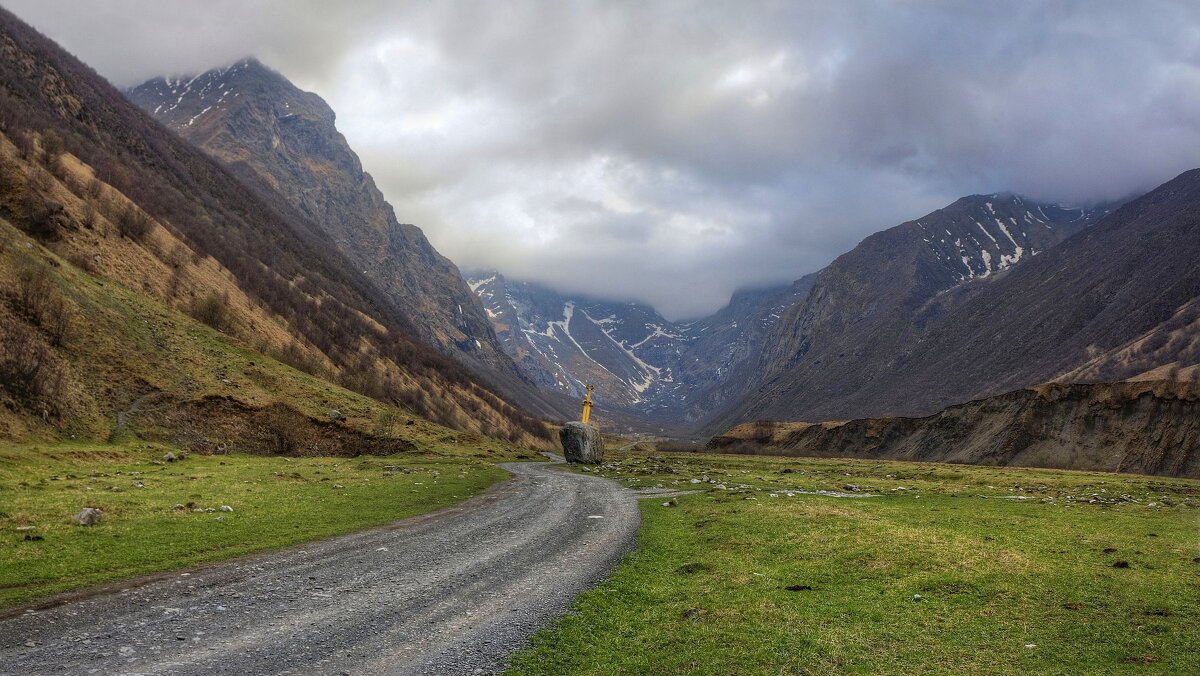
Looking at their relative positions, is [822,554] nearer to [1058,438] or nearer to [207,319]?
[207,319]

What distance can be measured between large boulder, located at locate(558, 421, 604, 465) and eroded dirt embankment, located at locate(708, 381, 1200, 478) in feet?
249

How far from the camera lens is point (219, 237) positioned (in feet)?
464

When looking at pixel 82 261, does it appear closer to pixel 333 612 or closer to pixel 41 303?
pixel 41 303

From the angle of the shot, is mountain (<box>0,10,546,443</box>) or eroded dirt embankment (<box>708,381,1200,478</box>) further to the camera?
eroded dirt embankment (<box>708,381,1200,478</box>)

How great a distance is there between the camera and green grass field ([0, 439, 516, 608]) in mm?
16516

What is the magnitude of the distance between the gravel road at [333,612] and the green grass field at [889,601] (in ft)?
5.13

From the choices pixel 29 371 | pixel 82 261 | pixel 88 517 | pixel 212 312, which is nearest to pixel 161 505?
pixel 88 517

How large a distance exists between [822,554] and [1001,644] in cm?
811

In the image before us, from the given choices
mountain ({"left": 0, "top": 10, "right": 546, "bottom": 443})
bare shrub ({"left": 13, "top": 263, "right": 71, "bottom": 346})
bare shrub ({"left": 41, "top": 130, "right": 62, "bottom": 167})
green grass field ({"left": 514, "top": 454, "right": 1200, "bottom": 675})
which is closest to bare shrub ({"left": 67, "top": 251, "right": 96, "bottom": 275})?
mountain ({"left": 0, "top": 10, "right": 546, "bottom": 443})

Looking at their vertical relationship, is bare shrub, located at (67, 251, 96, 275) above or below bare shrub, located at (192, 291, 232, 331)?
above

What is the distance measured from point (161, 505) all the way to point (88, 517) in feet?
13.9

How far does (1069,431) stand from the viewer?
328ft

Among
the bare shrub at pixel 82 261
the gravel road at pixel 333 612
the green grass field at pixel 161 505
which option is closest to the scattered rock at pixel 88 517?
the green grass field at pixel 161 505

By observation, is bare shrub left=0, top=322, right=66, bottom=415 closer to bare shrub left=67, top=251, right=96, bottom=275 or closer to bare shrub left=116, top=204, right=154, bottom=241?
bare shrub left=67, top=251, right=96, bottom=275
